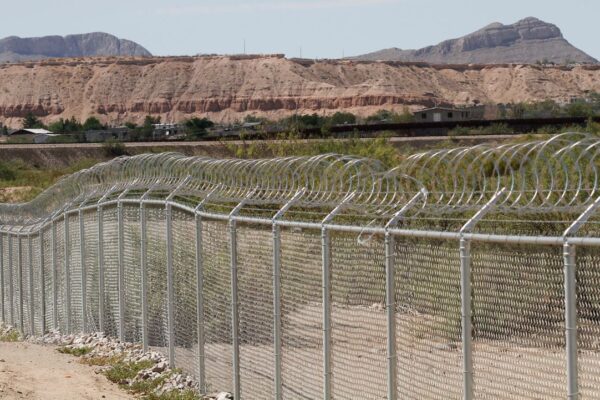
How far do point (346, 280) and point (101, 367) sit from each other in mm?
5894

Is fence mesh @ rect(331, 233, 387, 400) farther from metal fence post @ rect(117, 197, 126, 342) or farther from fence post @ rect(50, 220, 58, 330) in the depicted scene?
fence post @ rect(50, 220, 58, 330)

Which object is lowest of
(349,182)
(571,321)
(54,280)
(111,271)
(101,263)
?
(54,280)

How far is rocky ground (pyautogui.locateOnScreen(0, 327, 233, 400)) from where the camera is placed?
11695mm

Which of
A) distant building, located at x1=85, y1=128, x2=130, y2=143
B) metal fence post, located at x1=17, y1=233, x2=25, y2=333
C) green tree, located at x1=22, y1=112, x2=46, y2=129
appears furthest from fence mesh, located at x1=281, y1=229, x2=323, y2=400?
green tree, located at x1=22, y1=112, x2=46, y2=129

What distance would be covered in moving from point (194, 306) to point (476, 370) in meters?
5.66

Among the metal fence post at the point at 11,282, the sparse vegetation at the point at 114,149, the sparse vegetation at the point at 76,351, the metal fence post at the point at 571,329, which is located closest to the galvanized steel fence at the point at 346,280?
the metal fence post at the point at 571,329

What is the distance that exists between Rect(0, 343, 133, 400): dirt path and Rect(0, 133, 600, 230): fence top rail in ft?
6.79

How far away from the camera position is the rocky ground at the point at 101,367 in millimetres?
11695

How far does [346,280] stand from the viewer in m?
8.24

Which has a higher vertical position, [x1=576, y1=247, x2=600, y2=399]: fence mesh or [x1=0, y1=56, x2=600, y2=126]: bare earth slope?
[x1=0, y1=56, x2=600, y2=126]: bare earth slope

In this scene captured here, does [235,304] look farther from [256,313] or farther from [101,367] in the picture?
[101,367]

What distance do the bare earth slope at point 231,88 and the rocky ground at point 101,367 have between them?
430 ft

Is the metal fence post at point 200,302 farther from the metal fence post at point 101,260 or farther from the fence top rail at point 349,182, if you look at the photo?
the metal fence post at point 101,260

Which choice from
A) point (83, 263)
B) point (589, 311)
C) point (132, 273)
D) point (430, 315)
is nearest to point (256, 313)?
point (430, 315)
